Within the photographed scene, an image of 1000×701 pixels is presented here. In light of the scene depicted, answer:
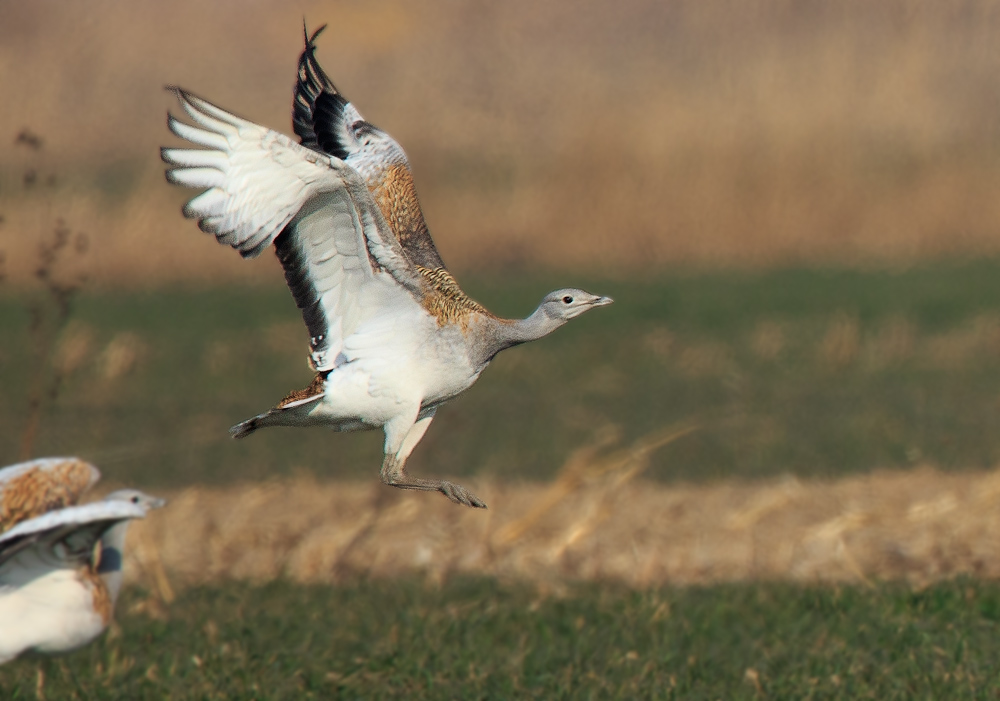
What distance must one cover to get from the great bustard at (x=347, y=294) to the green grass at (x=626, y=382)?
5.06 meters

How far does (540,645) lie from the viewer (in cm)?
646

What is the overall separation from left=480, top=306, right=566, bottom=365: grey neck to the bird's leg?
0.26 metres

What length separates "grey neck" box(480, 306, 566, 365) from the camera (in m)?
4.31

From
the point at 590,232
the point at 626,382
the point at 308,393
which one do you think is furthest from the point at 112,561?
the point at 590,232

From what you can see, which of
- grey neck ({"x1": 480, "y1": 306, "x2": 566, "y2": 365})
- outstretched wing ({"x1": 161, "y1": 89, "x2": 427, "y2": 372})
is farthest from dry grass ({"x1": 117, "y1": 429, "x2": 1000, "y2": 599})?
outstretched wing ({"x1": 161, "y1": 89, "x2": 427, "y2": 372})

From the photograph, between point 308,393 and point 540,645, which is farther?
point 540,645

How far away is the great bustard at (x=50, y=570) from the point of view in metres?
5.87

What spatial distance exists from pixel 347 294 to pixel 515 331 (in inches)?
17.5

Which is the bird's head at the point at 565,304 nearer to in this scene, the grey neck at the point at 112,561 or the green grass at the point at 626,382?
the grey neck at the point at 112,561

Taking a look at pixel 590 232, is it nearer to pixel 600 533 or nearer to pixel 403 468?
pixel 600 533

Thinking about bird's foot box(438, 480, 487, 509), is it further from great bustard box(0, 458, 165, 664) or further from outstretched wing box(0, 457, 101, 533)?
outstretched wing box(0, 457, 101, 533)

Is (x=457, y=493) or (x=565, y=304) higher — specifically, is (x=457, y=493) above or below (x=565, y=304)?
below

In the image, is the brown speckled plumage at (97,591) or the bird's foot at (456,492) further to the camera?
the brown speckled plumage at (97,591)

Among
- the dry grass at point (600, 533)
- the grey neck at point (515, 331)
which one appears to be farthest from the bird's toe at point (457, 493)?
the dry grass at point (600, 533)
